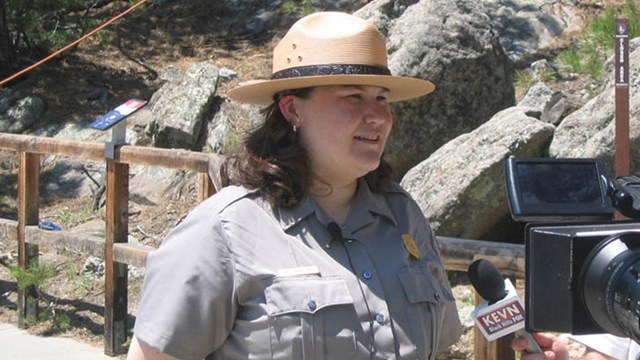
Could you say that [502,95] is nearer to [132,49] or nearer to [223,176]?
[223,176]

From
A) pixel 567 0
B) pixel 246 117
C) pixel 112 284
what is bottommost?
pixel 112 284

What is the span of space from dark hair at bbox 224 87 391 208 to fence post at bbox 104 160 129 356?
11.5 feet

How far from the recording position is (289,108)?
8.25 feet

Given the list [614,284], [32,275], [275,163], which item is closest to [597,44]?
[32,275]

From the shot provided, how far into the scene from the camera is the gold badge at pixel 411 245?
2469 mm

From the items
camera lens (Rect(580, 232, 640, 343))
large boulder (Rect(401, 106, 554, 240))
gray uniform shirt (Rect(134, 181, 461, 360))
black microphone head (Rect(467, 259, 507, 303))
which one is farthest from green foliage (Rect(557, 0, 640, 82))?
camera lens (Rect(580, 232, 640, 343))

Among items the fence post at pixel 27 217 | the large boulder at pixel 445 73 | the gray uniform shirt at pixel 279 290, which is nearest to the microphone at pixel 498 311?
the gray uniform shirt at pixel 279 290

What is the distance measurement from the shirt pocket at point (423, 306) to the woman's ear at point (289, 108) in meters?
0.47

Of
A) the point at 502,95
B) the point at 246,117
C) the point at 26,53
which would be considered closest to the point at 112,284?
the point at 246,117

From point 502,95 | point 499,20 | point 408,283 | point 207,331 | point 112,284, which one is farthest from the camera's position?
point 499,20

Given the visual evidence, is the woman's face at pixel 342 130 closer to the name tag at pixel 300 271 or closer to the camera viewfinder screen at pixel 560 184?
the name tag at pixel 300 271

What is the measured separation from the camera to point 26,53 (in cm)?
1184

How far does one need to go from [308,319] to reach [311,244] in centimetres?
20

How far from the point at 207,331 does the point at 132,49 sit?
10532 mm
